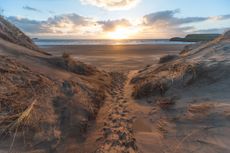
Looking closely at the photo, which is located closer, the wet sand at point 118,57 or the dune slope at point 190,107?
the dune slope at point 190,107

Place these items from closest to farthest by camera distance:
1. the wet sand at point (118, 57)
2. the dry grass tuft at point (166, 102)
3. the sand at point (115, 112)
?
1. the sand at point (115, 112)
2. the dry grass tuft at point (166, 102)
3. the wet sand at point (118, 57)

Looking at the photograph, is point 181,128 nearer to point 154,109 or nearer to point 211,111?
point 211,111

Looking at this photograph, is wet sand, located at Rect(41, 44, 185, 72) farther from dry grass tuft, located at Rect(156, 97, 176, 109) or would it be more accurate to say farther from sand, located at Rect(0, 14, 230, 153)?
dry grass tuft, located at Rect(156, 97, 176, 109)

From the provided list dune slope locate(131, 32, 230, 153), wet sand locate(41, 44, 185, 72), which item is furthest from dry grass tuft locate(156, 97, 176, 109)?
wet sand locate(41, 44, 185, 72)

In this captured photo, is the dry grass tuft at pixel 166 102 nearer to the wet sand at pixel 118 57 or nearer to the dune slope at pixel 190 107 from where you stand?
the dune slope at pixel 190 107

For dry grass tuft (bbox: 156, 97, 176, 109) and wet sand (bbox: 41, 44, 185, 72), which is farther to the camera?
wet sand (bbox: 41, 44, 185, 72)

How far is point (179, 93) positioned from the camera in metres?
5.64

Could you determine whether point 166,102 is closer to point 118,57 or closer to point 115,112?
point 115,112

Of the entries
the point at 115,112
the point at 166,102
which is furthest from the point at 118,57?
the point at 166,102

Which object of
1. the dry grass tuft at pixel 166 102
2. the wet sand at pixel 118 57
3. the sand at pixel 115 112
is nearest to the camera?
the sand at pixel 115 112

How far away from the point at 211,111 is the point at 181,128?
630 millimetres

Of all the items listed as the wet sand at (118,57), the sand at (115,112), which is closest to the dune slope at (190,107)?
the sand at (115,112)

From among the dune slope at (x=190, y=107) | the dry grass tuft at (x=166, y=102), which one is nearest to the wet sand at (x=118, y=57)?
the dune slope at (x=190, y=107)

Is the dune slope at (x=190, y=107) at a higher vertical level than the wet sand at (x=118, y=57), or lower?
higher
